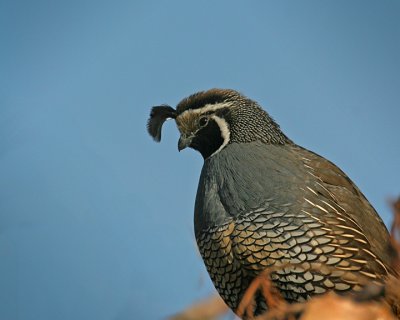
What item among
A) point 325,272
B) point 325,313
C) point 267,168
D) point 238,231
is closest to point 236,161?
point 267,168

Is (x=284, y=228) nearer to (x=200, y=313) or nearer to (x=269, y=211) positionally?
(x=269, y=211)

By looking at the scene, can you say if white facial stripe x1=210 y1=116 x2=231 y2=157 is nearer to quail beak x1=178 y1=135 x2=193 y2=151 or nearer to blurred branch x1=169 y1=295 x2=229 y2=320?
quail beak x1=178 y1=135 x2=193 y2=151

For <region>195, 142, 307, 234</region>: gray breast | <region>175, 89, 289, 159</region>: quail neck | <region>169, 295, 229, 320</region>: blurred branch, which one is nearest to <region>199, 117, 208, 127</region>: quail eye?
<region>175, 89, 289, 159</region>: quail neck

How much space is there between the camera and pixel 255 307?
300 cm

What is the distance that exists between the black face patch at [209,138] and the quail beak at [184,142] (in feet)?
0.08

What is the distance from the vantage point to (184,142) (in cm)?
358

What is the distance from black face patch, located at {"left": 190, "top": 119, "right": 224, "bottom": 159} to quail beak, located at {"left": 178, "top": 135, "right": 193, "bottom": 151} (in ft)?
0.08

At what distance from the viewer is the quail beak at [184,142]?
140 inches

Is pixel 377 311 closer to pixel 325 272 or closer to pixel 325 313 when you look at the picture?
pixel 325 313

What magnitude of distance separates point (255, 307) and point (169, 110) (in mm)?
1208

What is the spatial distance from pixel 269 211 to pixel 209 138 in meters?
0.66

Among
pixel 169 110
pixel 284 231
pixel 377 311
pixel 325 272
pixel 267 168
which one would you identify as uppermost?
pixel 169 110

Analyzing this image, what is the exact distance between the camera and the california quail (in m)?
2.98

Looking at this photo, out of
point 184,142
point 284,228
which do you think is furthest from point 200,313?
point 184,142
